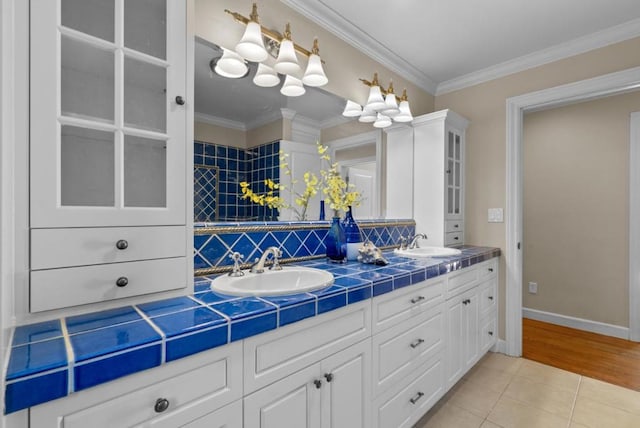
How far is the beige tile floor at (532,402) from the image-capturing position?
1.72 metres

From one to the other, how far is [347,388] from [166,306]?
2.32ft

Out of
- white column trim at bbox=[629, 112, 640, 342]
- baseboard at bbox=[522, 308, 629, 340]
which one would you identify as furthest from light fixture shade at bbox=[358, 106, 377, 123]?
baseboard at bbox=[522, 308, 629, 340]

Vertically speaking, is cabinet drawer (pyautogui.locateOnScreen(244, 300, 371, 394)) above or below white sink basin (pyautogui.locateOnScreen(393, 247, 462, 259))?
below

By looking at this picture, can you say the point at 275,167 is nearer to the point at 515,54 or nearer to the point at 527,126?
the point at 515,54

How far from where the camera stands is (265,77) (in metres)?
1.60

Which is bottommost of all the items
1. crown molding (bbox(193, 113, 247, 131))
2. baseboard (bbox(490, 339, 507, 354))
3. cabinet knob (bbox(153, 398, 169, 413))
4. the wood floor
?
the wood floor

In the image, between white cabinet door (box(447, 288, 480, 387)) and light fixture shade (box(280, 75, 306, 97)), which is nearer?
light fixture shade (box(280, 75, 306, 97))

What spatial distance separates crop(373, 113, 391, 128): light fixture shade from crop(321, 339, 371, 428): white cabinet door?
5.34 feet

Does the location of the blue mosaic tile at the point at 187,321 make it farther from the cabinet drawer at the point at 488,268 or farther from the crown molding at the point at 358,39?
the cabinet drawer at the point at 488,268

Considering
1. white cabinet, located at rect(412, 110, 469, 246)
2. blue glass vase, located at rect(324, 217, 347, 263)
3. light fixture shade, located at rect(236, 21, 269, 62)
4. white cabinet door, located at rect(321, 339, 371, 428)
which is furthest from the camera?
white cabinet, located at rect(412, 110, 469, 246)

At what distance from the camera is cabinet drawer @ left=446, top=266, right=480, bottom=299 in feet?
5.96

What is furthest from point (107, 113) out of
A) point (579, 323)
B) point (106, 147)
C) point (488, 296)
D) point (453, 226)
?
point (579, 323)

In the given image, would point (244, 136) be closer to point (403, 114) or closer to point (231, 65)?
point (231, 65)

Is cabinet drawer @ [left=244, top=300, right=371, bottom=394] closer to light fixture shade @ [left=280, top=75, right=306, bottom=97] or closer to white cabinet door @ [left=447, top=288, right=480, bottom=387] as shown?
white cabinet door @ [left=447, top=288, right=480, bottom=387]
